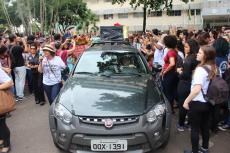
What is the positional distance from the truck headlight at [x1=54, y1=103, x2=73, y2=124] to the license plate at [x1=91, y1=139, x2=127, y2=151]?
483mm

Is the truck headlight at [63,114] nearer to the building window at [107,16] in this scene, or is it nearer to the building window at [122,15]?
the building window at [122,15]

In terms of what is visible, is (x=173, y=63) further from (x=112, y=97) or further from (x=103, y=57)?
(x=112, y=97)

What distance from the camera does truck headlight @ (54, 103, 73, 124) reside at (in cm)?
485

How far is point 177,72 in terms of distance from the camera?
6.77 m

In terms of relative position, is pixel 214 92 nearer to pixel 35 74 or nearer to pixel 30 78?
pixel 35 74

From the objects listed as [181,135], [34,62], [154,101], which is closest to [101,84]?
[154,101]

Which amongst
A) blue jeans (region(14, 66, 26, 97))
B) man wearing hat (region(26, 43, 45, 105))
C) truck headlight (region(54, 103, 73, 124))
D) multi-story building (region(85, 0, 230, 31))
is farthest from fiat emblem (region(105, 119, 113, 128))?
multi-story building (region(85, 0, 230, 31))

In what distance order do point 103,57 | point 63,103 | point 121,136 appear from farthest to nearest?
point 103,57 < point 63,103 < point 121,136

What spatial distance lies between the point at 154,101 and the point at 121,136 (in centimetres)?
82

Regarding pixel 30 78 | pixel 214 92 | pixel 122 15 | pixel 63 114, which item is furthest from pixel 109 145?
pixel 122 15

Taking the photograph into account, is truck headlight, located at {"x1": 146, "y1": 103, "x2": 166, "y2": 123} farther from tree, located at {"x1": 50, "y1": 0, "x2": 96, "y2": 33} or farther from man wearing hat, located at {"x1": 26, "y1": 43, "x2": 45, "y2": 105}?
tree, located at {"x1": 50, "y1": 0, "x2": 96, "y2": 33}

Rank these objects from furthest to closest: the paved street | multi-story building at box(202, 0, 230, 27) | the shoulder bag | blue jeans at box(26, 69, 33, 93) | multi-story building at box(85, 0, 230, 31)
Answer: multi-story building at box(85, 0, 230, 31) < multi-story building at box(202, 0, 230, 27) < blue jeans at box(26, 69, 33, 93) < the paved street < the shoulder bag

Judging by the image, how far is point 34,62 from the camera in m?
9.60

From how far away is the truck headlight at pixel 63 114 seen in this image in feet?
15.9
